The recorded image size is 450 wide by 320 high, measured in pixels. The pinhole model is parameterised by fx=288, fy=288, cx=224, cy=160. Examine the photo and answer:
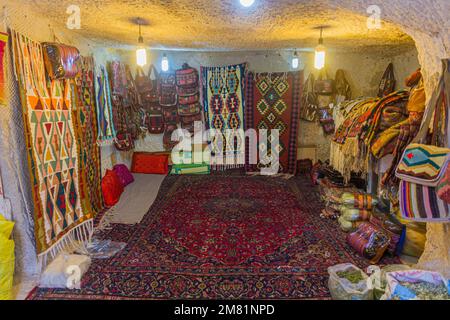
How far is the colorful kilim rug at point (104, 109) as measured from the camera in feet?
12.6

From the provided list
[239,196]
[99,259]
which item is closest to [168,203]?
[239,196]

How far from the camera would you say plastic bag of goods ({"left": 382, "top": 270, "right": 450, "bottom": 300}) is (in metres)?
1.68

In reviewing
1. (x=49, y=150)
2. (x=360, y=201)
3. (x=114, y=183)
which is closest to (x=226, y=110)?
(x=114, y=183)

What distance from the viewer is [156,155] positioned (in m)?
5.64

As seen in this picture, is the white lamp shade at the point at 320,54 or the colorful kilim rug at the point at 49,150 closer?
the colorful kilim rug at the point at 49,150

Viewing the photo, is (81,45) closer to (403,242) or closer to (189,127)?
(189,127)

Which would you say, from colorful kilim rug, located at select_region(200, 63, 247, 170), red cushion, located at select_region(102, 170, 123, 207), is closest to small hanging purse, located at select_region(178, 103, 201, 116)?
colorful kilim rug, located at select_region(200, 63, 247, 170)

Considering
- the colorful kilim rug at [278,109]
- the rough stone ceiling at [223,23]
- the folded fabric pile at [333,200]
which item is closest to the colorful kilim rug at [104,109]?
the rough stone ceiling at [223,23]

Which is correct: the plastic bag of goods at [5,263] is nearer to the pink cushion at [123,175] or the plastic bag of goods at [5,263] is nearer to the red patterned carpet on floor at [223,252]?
the red patterned carpet on floor at [223,252]

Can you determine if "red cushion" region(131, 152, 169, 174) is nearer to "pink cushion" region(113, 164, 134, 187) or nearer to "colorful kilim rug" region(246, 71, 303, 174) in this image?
"pink cushion" region(113, 164, 134, 187)

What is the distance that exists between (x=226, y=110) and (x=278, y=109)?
0.99m

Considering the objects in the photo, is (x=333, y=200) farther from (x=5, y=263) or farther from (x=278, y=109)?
(x=5, y=263)

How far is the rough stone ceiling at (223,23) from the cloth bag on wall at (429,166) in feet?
3.35

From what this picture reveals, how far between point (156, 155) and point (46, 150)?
321 centimetres
